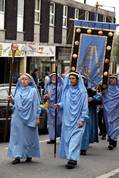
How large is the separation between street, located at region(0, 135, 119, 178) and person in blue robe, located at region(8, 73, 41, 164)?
0.26 metres

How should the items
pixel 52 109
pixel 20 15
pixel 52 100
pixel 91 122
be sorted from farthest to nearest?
pixel 20 15
pixel 52 100
pixel 52 109
pixel 91 122

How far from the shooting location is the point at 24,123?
10.4 meters

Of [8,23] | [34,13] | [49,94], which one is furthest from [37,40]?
[49,94]

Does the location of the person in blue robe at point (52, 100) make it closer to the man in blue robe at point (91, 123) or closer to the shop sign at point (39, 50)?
the man in blue robe at point (91, 123)

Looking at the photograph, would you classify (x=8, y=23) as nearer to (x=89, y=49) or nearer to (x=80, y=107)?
(x=89, y=49)

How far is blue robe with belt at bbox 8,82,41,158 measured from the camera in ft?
34.0

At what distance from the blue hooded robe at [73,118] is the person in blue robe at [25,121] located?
0.52 m

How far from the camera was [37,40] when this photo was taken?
39969mm

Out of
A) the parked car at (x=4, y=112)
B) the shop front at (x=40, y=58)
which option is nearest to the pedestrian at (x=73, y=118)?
the parked car at (x=4, y=112)

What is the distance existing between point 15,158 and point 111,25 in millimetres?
4172

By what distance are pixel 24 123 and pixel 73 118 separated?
34.3 inches

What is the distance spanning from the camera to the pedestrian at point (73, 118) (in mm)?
10133

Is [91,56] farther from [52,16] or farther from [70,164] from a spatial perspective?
[52,16]

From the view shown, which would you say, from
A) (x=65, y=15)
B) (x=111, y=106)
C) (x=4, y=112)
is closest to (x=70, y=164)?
(x=111, y=106)
